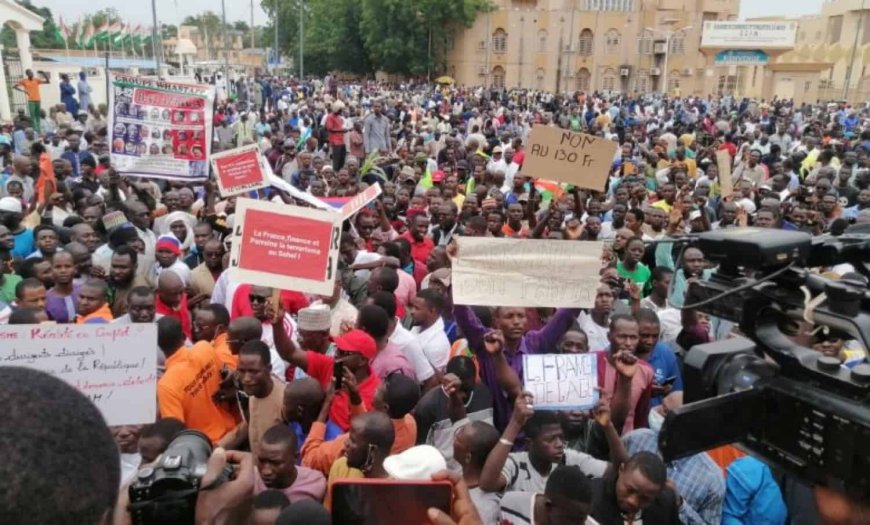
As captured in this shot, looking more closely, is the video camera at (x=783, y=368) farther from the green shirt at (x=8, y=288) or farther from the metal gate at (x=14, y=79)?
the metal gate at (x=14, y=79)

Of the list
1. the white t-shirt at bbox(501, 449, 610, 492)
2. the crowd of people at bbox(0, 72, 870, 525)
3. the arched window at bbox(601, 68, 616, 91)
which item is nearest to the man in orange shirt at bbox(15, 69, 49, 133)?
the crowd of people at bbox(0, 72, 870, 525)

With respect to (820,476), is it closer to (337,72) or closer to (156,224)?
(156,224)

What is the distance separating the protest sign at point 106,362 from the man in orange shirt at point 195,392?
0.42m

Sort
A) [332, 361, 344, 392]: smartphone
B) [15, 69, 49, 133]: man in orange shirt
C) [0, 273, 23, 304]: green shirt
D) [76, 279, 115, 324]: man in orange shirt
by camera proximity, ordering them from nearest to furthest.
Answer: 1. [332, 361, 344, 392]: smartphone
2. [76, 279, 115, 324]: man in orange shirt
3. [0, 273, 23, 304]: green shirt
4. [15, 69, 49, 133]: man in orange shirt

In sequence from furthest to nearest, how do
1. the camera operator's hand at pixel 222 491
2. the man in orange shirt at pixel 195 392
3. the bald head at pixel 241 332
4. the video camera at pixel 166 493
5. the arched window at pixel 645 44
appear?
the arched window at pixel 645 44 → the bald head at pixel 241 332 → the man in orange shirt at pixel 195 392 → the camera operator's hand at pixel 222 491 → the video camera at pixel 166 493

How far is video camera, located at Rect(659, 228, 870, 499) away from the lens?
181 cm

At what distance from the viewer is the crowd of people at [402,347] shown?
3.29 m

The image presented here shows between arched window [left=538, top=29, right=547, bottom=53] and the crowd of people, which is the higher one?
arched window [left=538, top=29, right=547, bottom=53]

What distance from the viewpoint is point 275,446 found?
331cm

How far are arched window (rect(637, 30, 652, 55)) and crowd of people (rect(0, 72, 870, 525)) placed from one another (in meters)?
55.9

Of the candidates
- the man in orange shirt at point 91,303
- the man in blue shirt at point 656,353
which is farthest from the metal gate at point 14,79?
the man in blue shirt at point 656,353

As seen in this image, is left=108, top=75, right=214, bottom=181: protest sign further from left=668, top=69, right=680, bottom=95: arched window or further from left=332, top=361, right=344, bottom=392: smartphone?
left=668, top=69, right=680, bottom=95: arched window

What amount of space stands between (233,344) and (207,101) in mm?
4750

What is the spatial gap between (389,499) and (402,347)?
190 cm
